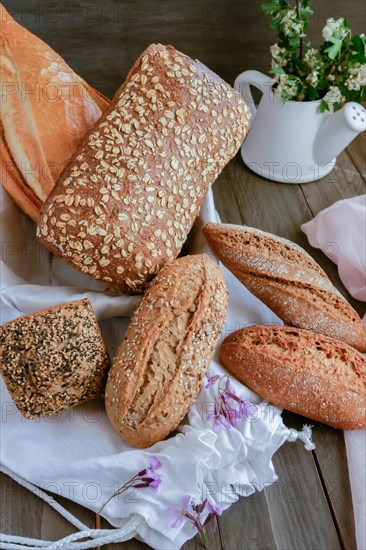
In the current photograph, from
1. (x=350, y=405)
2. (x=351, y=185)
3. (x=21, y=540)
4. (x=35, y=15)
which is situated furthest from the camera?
(x=351, y=185)

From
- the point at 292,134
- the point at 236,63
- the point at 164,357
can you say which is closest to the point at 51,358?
the point at 164,357

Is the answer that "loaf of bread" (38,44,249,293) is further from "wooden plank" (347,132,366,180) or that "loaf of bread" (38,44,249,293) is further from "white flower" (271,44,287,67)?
"wooden plank" (347,132,366,180)

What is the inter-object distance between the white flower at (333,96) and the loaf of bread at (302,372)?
1.91 ft

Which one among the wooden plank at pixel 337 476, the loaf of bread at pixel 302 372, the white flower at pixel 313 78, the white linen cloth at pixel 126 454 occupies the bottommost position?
the wooden plank at pixel 337 476

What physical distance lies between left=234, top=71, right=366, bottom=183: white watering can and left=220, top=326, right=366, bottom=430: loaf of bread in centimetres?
55

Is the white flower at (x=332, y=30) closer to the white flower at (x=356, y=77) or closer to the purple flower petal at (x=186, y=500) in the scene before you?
the white flower at (x=356, y=77)

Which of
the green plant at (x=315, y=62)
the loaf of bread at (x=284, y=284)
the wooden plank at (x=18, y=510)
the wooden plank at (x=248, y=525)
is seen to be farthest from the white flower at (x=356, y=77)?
the wooden plank at (x=18, y=510)

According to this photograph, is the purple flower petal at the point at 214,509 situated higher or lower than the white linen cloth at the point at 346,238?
lower

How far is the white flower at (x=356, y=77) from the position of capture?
123 centimetres

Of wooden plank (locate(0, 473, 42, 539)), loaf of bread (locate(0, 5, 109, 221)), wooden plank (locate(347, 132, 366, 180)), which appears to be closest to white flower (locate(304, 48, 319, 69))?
wooden plank (locate(347, 132, 366, 180))

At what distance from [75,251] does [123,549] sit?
0.45 m

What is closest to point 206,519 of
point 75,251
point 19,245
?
point 75,251

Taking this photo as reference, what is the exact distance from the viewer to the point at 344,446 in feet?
3.14

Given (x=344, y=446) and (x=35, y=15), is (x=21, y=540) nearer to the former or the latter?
(x=344, y=446)
